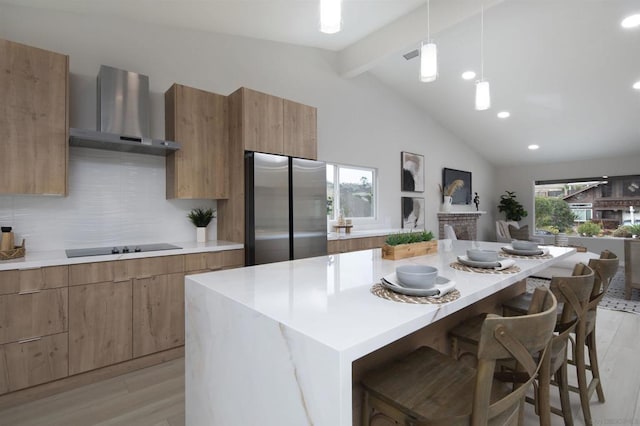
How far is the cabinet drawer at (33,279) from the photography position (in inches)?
75.7

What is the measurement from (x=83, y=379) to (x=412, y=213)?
4.99 m

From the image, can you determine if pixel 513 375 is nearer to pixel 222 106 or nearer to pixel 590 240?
pixel 222 106

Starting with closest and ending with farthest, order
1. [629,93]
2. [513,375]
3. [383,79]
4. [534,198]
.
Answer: [513,375], [629,93], [383,79], [534,198]

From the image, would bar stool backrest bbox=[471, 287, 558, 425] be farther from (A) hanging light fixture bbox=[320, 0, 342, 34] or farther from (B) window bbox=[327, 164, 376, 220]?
(B) window bbox=[327, 164, 376, 220]

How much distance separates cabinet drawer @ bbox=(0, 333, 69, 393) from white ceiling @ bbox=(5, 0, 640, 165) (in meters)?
2.48

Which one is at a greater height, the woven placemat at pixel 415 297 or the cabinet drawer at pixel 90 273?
the woven placemat at pixel 415 297

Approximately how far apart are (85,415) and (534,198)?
9.25m

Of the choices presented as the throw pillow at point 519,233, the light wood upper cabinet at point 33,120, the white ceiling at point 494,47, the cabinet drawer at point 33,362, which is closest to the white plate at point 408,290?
the cabinet drawer at point 33,362

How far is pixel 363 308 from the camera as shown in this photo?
99 centimetres

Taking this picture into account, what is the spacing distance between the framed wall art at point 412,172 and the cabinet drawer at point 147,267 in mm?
4063

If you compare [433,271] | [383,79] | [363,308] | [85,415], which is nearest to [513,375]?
[433,271]

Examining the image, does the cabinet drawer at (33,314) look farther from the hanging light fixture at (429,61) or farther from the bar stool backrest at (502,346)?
the hanging light fixture at (429,61)

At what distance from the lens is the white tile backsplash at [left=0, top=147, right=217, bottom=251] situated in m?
2.45

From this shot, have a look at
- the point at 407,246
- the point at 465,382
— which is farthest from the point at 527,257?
the point at 465,382
